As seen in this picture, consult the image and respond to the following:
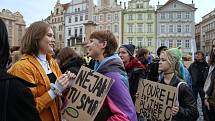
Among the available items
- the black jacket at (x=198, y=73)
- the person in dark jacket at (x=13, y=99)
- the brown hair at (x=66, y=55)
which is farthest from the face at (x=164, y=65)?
the black jacket at (x=198, y=73)

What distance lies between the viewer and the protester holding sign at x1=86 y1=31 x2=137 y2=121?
2869mm

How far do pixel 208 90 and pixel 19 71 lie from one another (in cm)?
377

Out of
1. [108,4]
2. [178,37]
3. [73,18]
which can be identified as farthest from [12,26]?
[178,37]

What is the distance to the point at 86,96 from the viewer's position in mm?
3010

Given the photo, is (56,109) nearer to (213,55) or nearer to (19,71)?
(19,71)

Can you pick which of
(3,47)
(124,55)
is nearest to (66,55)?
(124,55)

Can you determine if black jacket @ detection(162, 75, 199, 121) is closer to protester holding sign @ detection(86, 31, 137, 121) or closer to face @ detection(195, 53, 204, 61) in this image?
protester holding sign @ detection(86, 31, 137, 121)

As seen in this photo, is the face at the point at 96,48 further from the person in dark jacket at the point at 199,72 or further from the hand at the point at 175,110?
the person in dark jacket at the point at 199,72

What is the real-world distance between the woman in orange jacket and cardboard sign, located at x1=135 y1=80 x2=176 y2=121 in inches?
55.7

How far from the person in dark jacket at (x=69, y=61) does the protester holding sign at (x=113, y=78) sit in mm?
1381

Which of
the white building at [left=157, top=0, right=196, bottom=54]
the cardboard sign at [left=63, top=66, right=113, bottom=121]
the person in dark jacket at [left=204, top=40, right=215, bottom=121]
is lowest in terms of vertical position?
the person in dark jacket at [left=204, top=40, right=215, bottom=121]

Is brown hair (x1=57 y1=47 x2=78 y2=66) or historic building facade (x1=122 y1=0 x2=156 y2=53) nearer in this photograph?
brown hair (x1=57 y1=47 x2=78 y2=66)

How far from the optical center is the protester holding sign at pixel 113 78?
9.41 ft

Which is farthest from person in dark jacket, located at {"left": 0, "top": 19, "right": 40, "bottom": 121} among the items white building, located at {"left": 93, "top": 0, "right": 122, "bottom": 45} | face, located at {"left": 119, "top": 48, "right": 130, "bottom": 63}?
white building, located at {"left": 93, "top": 0, "right": 122, "bottom": 45}
